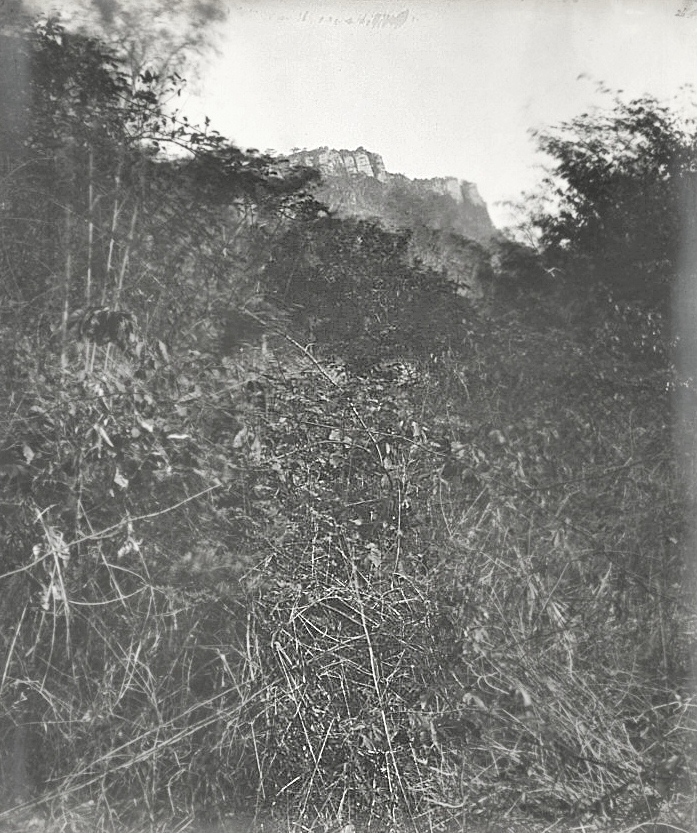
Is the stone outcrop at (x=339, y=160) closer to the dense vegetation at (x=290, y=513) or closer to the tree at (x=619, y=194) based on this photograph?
the dense vegetation at (x=290, y=513)

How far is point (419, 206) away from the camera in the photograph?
2.24 metres

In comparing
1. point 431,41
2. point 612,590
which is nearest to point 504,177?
point 431,41

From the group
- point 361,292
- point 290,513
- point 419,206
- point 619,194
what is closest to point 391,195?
point 419,206

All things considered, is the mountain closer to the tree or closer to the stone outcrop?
the stone outcrop

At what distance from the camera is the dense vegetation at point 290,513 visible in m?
2.13

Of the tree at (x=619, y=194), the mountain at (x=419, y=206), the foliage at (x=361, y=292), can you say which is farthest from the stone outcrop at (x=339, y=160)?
the tree at (x=619, y=194)

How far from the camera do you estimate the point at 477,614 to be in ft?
7.23

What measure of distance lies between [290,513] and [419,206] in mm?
1113

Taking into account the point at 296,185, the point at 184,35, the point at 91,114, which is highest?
the point at 184,35

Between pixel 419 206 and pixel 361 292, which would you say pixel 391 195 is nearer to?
pixel 419 206

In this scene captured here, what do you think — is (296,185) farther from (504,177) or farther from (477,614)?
(477,614)

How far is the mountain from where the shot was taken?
2.21 m

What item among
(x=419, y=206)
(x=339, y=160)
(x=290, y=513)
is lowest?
(x=290, y=513)

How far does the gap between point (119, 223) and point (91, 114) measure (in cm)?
36
